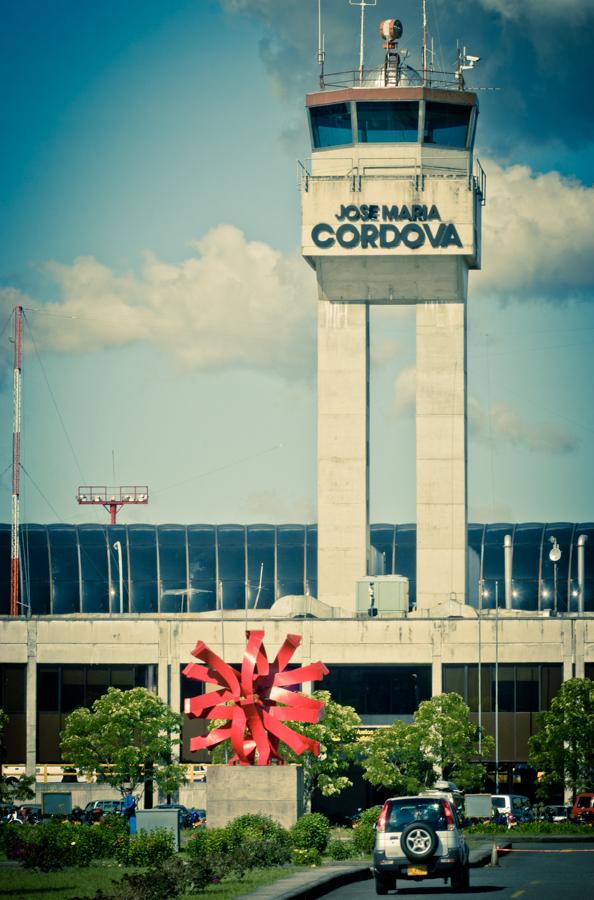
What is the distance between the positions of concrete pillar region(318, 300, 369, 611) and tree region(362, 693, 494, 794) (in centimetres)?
1430

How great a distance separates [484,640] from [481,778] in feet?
34.7

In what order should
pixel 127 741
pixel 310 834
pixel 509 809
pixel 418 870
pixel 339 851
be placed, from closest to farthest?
1. pixel 418 870
2. pixel 310 834
3. pixel 339 851
4. pixel 509 809
5. pixel 127 741

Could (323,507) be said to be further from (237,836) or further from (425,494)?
(237,836)

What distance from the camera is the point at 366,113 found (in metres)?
109

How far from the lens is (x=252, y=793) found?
57.0m

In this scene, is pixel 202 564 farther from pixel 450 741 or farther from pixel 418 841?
pixel 418 841

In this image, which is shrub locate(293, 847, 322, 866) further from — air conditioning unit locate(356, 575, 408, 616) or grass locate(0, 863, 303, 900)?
air conditioning unit locate(356, 575, 408, 616)

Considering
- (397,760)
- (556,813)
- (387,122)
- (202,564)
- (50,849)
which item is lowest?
(556,813)

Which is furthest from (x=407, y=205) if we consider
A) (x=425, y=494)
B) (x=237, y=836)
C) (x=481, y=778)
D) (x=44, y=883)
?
(x=44, y=883)

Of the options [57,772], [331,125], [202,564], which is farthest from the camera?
[202,564]

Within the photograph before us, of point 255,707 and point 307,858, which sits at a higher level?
point 255,707

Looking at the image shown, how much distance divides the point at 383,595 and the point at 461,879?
2602 inches

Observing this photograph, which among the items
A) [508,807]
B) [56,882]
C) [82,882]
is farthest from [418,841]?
[508,807]

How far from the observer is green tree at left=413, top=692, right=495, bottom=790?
95.0 meters
